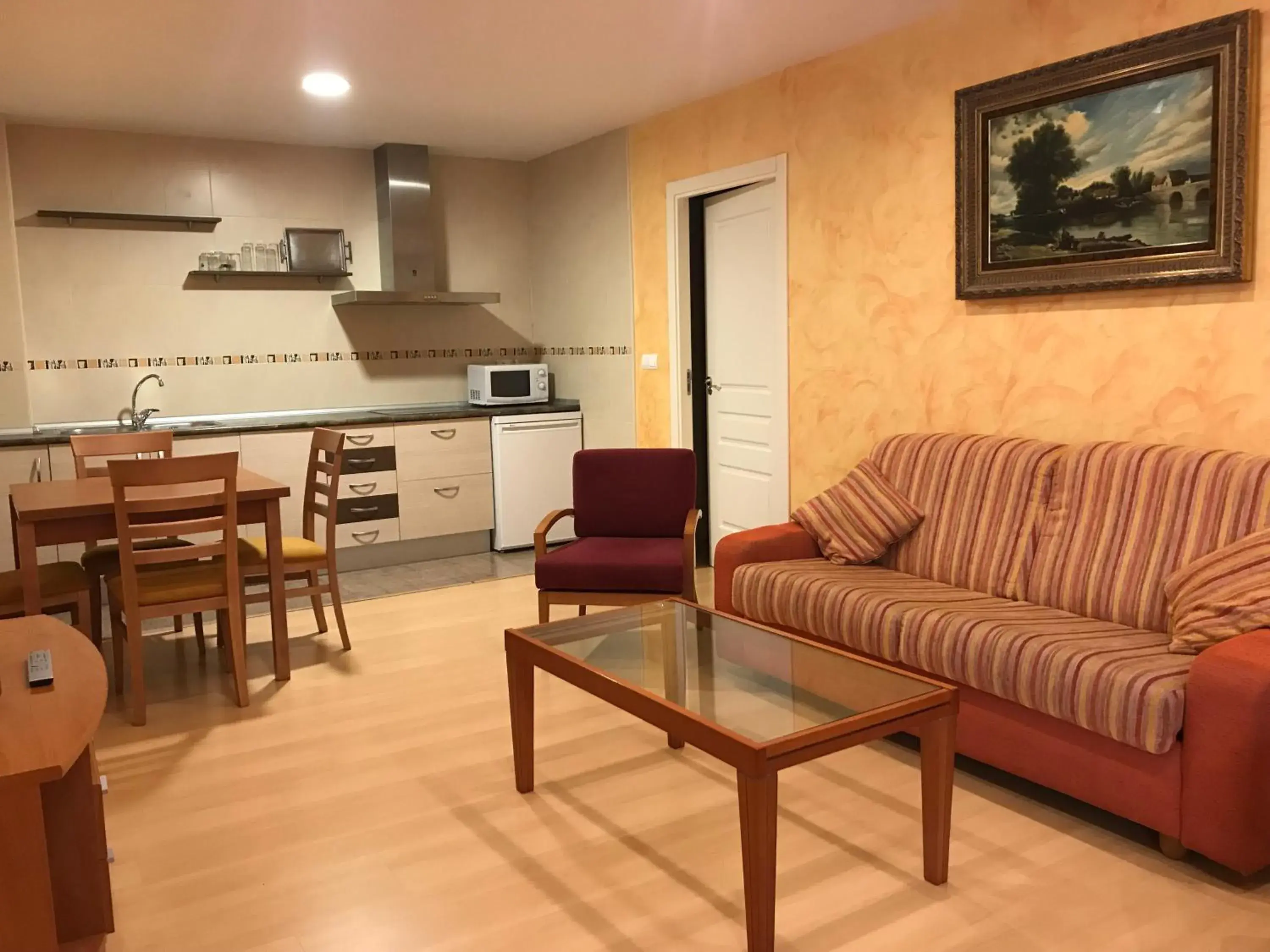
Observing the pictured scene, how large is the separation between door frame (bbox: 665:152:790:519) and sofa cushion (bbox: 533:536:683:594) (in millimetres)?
1024

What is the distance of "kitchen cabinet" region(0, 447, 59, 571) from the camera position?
4.82 metres

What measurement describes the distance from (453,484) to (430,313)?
1211 millimetres

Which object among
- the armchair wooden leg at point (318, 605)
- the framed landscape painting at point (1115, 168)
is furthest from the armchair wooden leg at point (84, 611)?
the framed landscape painting at point (1115, 168)

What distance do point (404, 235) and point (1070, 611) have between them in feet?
14.7

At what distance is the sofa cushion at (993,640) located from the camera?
2.38 meters

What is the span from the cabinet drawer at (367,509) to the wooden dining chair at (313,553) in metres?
1.15

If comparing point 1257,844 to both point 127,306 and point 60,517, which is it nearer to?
point 60,517

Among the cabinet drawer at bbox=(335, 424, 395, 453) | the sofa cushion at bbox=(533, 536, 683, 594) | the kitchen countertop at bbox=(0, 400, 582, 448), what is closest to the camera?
the sofa cushion at bbox=(533, 536, 683, 594)

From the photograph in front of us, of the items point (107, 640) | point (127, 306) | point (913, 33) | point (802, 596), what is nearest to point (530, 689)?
point (802, 596)

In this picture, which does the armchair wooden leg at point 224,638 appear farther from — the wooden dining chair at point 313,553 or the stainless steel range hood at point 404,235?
the stainless steel range hood at point 404,235

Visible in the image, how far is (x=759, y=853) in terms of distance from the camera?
6.54 ft

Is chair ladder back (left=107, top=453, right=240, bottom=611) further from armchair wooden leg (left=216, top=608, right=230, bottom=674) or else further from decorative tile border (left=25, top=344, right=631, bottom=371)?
decorative tile border (left=25, top=344, right=631, bottom=371)

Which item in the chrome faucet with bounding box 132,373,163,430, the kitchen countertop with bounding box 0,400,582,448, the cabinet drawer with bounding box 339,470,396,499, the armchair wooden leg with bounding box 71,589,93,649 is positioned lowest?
the armchair wooden leg with bounding box 71,589,93,649

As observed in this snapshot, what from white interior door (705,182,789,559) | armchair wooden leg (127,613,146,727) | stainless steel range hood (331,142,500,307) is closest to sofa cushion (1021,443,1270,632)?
white interior door (705,182,789,559)
